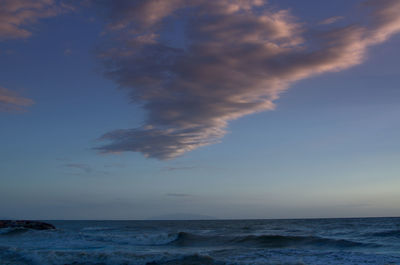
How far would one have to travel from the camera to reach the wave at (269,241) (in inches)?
1075

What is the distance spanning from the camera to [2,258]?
20.8 metres

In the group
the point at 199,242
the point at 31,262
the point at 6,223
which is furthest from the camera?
the point at 6,223

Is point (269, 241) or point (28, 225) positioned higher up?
point (28, 225)

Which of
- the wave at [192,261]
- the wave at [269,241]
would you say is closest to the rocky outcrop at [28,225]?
the wave at [269,241]

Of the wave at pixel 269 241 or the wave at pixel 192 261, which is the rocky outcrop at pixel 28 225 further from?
the wave at pixel 192 261

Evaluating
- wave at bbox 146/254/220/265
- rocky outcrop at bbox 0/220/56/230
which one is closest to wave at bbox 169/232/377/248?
wave at bbox 146/254/220/265

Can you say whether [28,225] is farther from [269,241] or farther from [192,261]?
[192,261]

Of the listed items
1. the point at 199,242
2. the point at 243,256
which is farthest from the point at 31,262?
the point at 199,242

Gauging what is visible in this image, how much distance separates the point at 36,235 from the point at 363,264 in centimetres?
3617

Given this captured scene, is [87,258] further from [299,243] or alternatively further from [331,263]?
[299,243]

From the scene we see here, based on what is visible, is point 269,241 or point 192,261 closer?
point 192,261

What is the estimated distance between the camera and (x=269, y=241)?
30.8 meters

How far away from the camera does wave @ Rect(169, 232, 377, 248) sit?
2730cm

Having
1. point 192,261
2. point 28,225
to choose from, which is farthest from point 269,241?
point 28,225
